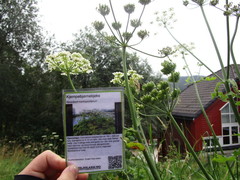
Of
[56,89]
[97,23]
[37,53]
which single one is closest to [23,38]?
[37,53]

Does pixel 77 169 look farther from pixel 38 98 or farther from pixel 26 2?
pixel 26 2

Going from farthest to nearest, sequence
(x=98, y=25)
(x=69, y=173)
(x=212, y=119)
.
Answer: (x=212, y=119) → (x=98, y=25) → (x=69, y=173)

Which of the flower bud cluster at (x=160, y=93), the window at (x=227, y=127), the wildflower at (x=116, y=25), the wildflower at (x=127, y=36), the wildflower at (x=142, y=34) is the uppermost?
the wildflower at (x=116, y=25)

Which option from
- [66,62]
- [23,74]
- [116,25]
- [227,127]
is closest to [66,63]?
[66,62]

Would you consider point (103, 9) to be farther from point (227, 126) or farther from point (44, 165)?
point (227, 126)

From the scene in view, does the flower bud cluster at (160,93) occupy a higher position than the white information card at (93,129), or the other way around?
the flower bud cluster at (160,93)

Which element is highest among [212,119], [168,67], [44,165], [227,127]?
[168,67]

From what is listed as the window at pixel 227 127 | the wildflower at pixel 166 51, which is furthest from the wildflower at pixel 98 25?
the window at pixel 227 127

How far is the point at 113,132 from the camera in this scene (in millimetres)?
1282

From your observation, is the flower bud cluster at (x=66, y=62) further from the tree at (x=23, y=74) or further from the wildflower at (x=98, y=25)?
the tree at (x=23, y=74)

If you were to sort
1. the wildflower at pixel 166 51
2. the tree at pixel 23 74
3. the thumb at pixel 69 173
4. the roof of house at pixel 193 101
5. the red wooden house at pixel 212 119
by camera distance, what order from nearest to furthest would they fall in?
the thumb at pixel 69 173 → the wildflower at pixel 166 51 → the tree at pixel 23 74 → the red wooden house at pixel 212 119 → the roof of house at pixel 193 101

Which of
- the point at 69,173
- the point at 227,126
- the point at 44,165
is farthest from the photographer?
the point at 227,126

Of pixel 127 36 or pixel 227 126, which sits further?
pixel 227 126

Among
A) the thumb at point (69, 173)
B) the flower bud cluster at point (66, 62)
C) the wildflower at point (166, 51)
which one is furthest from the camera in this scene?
the flower bud cluster at point (66, 62)
